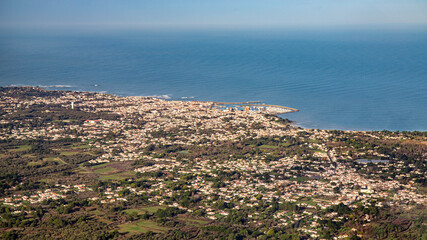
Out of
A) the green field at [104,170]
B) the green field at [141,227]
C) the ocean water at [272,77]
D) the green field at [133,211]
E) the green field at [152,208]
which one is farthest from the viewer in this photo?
the ocean water at [272,77]

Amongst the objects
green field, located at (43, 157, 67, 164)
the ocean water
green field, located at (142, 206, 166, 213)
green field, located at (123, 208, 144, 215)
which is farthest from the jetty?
green field, located at (123, 208, 144, 215)

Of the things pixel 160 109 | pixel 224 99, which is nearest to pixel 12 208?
pixel 160 109

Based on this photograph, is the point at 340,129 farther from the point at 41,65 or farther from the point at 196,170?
the point at 41,65

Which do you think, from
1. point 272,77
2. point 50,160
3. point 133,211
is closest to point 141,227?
point 133,211

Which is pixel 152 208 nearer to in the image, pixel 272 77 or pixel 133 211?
pixel 133 211

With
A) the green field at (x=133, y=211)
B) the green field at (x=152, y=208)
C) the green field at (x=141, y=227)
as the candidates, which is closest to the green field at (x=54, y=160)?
the green field at (x=133, y=211)

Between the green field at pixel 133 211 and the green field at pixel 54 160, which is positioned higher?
the green field at pixel 54 160

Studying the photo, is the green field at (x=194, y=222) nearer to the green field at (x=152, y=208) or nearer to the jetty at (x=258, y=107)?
the green field at (x=152, y=208)
